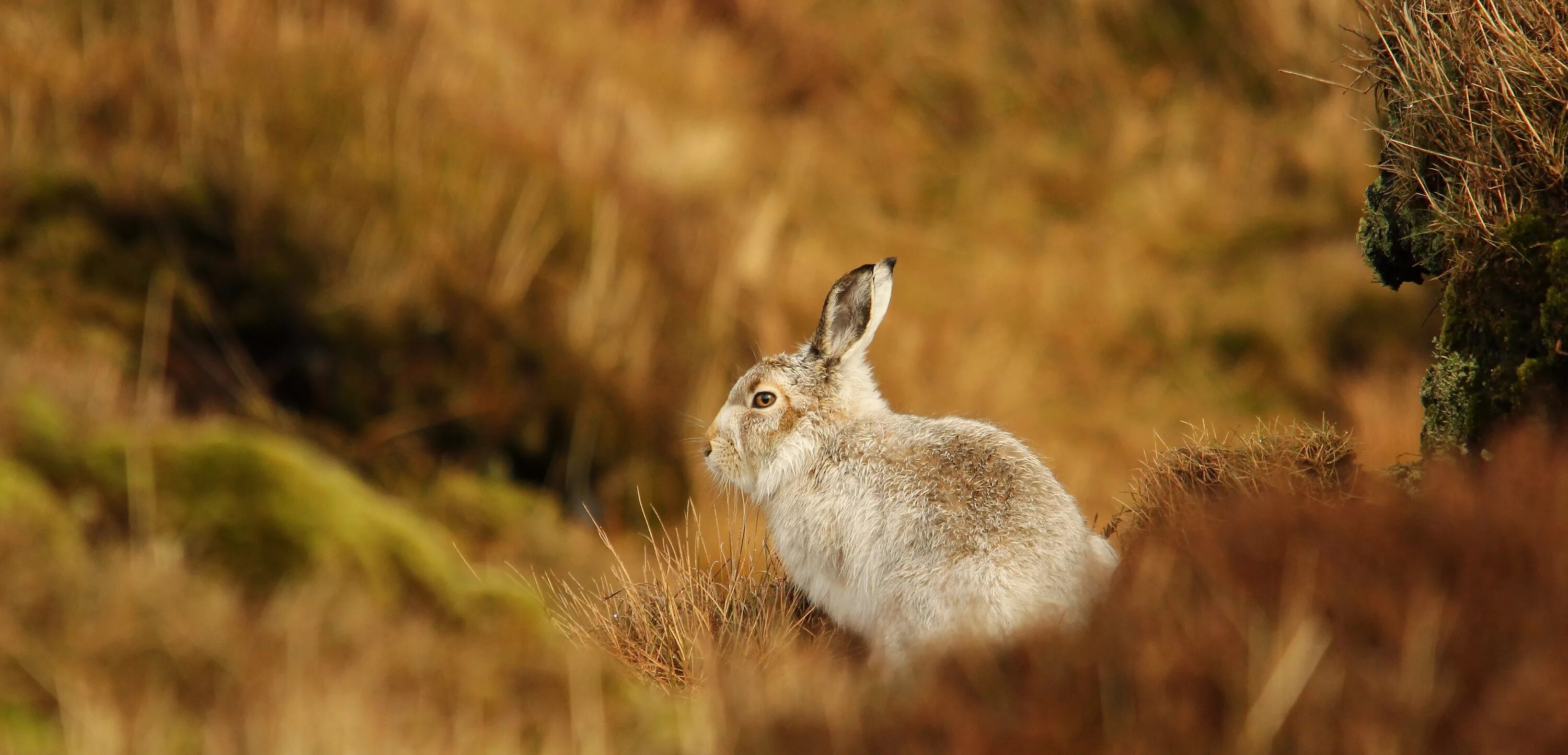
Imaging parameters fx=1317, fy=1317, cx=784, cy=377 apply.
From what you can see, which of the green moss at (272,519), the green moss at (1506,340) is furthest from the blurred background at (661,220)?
the green moss at (1506,340)

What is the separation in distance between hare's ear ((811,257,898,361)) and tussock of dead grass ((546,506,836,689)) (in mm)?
878

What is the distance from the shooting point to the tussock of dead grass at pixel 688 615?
452 cm

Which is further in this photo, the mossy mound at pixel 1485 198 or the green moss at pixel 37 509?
the green moss at pixel 37 509

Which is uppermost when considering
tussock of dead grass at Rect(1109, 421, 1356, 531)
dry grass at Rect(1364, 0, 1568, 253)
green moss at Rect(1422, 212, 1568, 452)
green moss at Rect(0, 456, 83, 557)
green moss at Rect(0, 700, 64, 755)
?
dry grass at Rect(1364, 0, 1568, 253)

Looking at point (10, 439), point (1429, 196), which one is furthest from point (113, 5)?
point (1429, 196)

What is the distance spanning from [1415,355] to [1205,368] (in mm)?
1838

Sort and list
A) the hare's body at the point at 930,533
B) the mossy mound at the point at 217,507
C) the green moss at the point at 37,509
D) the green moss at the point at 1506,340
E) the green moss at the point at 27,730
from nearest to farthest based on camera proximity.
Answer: the green moss at the point at 27,730 < the green moss at the point at 1506,340 < the hare's body at the point at 930,533 < the green moss at the point at 37,509 < the mossy mound at the point at 217,507

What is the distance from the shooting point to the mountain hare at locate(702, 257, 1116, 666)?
4078 mm

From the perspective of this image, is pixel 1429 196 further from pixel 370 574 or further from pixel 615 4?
pixel 615 4

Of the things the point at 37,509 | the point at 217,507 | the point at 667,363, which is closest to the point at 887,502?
the point at 217,507

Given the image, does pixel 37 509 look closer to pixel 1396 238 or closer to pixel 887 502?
pixel 887 502

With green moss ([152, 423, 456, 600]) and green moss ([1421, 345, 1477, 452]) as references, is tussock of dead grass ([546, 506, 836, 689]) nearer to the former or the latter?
green moss ([152, 423, 456, 600])

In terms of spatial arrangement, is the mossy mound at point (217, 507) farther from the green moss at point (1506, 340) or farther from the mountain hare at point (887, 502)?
the green moss at point (1506, 340)

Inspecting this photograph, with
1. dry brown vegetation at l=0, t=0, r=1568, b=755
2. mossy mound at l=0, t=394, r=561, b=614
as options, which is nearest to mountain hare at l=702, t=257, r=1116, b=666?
dry brown vegetation at l=0, t=0, r=1568, b=755
